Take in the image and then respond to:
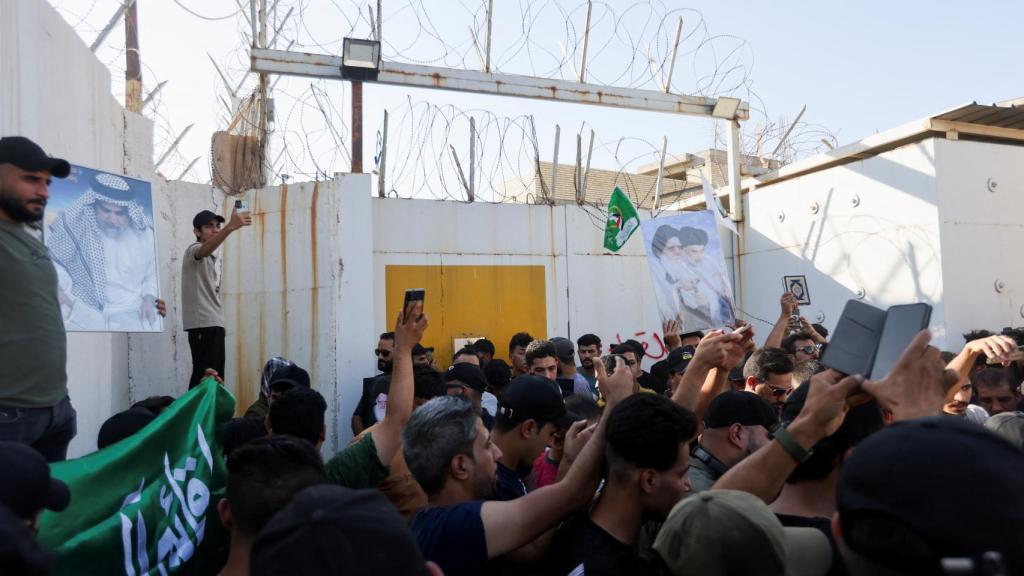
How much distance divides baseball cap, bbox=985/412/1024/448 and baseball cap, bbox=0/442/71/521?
3.05m

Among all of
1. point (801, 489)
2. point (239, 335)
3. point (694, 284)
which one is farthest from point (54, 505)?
point (239, 335)

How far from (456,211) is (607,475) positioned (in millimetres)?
7079

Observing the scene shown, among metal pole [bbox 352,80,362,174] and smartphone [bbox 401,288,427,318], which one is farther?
metal pole [bbox 352,80,362,174]

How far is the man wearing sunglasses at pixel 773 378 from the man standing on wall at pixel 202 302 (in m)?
3.93

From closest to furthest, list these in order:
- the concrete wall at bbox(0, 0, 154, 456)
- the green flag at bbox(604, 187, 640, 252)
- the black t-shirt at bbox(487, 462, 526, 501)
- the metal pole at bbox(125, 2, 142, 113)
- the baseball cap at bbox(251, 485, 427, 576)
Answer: the baseball cap at bbox(251, 485, 427, 576)
the black t-shirt at bbox(487, 462, 526, 501)
the concrete wall at bbox(0, 0, 154, 456)
the metal pole at bbox(125, 2, 142, 113)
the green flag at bbox(604, 187, 640, 252)

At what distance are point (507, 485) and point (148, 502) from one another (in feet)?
4.40

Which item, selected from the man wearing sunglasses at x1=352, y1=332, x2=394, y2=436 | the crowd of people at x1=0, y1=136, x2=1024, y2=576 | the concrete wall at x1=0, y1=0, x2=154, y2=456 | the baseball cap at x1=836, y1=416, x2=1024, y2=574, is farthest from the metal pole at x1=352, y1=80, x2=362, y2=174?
the baseball cap at x1=836, y1=416, x2=1024, y2=574

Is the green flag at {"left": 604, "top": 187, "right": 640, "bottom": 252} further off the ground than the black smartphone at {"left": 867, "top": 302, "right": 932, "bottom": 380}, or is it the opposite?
the green flag at {"left": 604, "top": 187, "right": 640, "bottom": 252}

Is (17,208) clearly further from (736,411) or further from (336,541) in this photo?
(736,411)

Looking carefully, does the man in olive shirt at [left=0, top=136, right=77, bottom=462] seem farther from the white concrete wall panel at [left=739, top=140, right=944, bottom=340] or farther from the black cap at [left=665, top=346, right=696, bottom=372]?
the white concrete wall panel at [left=739, top=140, right=944, bottom=340]

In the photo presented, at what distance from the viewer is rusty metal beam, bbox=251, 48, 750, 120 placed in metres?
8.52

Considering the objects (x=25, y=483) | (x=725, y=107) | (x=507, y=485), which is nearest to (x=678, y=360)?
(x=507, y=485)

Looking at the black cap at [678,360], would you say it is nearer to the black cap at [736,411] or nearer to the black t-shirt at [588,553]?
the black cap at [736,411]

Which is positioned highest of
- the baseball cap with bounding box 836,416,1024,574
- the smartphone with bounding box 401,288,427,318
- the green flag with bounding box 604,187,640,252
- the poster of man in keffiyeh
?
the green flag with bounding box 604,187,640,252
